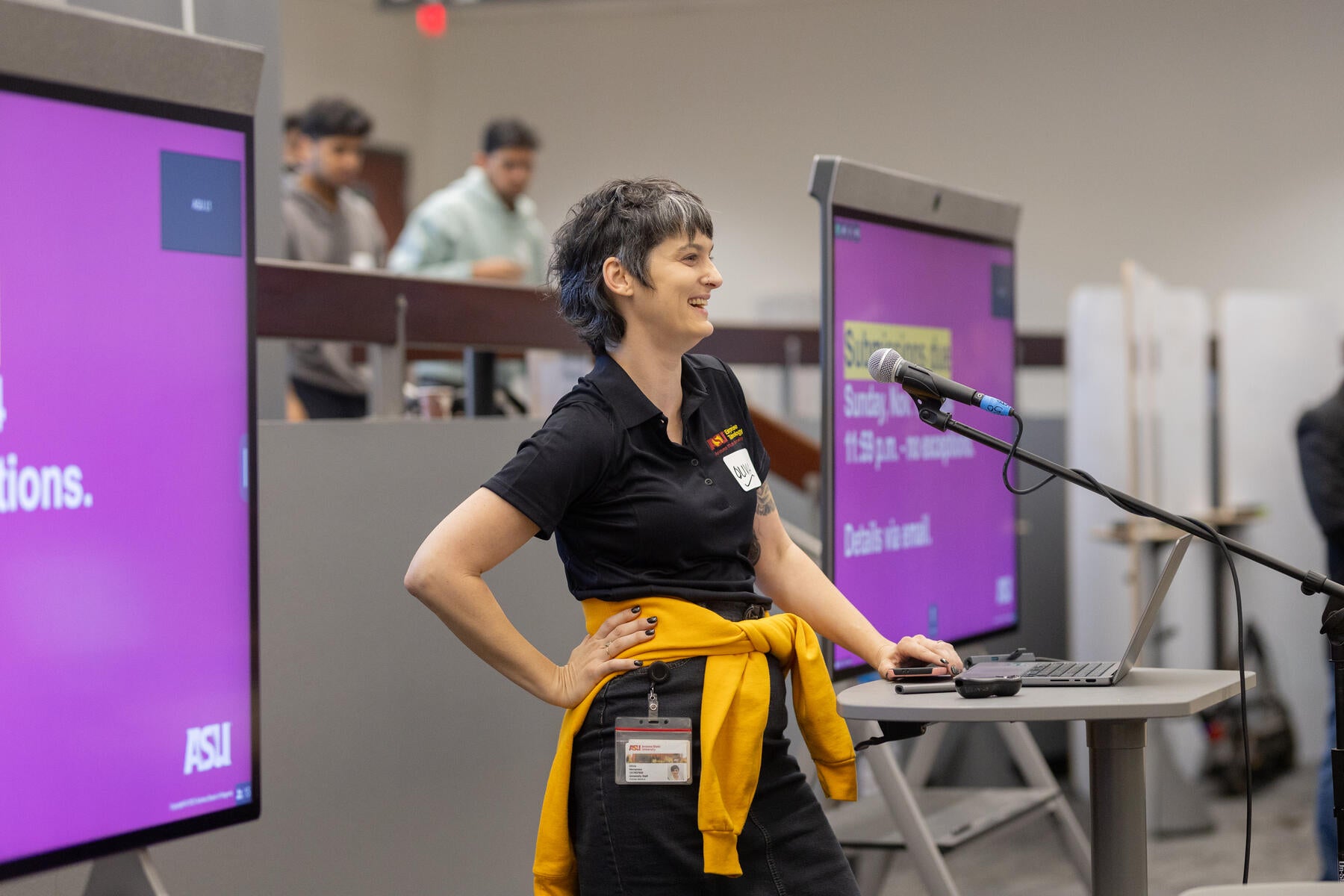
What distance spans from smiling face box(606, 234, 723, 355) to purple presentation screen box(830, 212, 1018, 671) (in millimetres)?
657

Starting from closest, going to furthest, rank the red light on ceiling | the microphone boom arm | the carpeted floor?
1. the microphone boom arm
2. the carpeted floor
3. the red light on ceiling

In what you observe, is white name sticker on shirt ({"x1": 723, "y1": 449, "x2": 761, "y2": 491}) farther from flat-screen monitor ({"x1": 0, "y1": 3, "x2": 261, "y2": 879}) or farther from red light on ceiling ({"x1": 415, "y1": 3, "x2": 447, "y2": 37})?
red light on ceiling ({"x1": 415, "y1": 3, "x2": 447, "y2": 37})

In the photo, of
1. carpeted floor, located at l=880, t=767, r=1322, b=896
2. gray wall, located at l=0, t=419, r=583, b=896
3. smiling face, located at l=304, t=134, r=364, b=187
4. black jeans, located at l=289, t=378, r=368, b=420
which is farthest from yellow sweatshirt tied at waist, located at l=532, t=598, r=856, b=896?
smiling face, located at l=304, t=134, r=364, b=187

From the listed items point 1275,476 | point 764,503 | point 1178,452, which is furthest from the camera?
point 1275,476

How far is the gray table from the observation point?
4.53 feet

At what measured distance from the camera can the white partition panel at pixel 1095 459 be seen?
4.39 metres

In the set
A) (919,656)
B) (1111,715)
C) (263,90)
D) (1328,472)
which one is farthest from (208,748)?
(1328,472)

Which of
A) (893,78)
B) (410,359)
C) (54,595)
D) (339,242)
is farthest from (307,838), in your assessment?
(893,78)

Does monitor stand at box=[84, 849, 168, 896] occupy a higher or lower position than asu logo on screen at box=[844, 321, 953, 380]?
lower

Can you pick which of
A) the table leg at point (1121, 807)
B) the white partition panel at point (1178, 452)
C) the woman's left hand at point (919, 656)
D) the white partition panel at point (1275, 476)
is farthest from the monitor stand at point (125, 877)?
the white partition panel at point (1275, 476)

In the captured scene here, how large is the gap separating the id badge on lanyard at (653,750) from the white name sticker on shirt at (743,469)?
1.00ft

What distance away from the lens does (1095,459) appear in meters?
4.45

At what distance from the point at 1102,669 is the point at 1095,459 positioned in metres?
2.97

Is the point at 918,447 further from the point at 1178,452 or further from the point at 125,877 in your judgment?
the point at 1178,452
